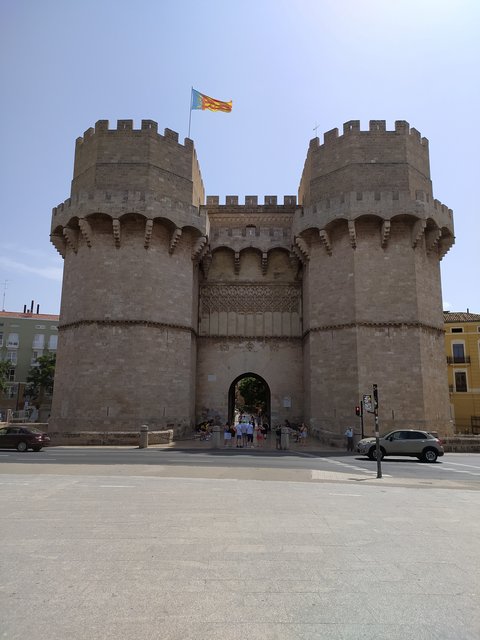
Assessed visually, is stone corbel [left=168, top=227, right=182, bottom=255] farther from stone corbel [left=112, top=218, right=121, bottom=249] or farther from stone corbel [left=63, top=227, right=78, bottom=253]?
stone corbel [left=63, top=227, right=78, bottom=253]

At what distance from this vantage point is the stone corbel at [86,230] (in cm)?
2570

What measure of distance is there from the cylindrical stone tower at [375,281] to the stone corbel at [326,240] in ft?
0.19

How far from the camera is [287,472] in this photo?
12.5 meters

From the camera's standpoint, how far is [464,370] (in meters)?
39.4

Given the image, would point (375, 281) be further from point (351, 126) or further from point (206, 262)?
point (206, 262)

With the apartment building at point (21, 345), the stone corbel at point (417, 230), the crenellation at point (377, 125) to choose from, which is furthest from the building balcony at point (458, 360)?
the apartment building at point (21, 345)

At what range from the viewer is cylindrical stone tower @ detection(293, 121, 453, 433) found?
956 inches

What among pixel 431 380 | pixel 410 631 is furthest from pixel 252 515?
pixel 431 380

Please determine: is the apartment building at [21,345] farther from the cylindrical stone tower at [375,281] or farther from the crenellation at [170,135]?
the cylindrical stone tower at [375,281]

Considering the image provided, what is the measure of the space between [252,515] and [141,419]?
718 inches

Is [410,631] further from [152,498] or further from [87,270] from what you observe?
[87,270]

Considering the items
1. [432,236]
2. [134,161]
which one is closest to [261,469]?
[432,236]

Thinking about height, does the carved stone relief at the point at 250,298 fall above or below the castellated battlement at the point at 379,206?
below

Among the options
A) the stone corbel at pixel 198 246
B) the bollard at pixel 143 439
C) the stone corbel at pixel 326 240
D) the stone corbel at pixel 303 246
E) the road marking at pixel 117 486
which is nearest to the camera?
the road marking at pixel 117 486
